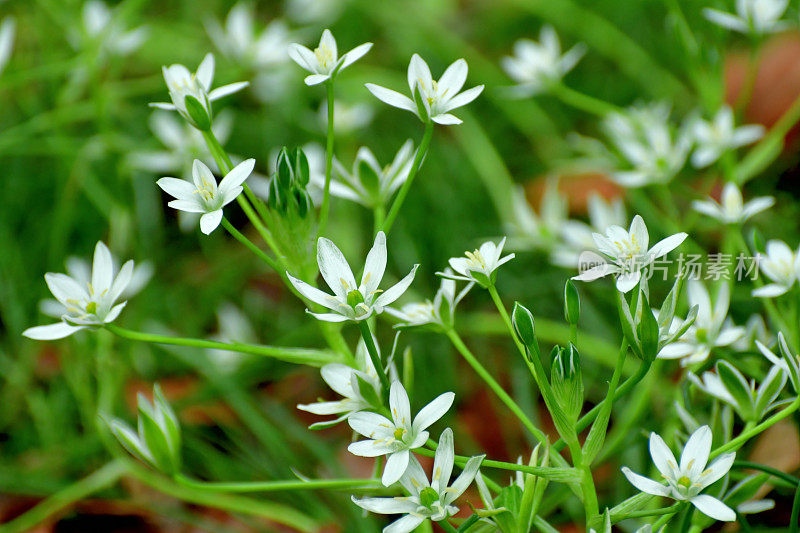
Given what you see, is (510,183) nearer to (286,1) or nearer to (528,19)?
(528,19)

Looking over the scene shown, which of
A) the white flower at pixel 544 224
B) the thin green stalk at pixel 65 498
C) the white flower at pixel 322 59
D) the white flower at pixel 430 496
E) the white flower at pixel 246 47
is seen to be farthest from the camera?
the white flower at pixel 246 47

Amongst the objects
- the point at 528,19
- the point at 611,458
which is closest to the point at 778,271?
the point at 611,458

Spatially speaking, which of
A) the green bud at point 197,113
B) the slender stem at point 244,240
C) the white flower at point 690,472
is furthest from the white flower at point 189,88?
the white flower at point 690,472

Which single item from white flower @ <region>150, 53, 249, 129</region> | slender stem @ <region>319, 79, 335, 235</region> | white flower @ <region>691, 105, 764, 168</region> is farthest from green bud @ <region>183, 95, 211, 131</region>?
white flower @ <region>691, 105, 764, 168</region>

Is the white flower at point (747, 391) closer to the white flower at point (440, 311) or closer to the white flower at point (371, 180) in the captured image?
the white flower at point (440, 311)

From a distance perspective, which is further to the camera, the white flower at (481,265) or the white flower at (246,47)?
the white flower at (246,47)
